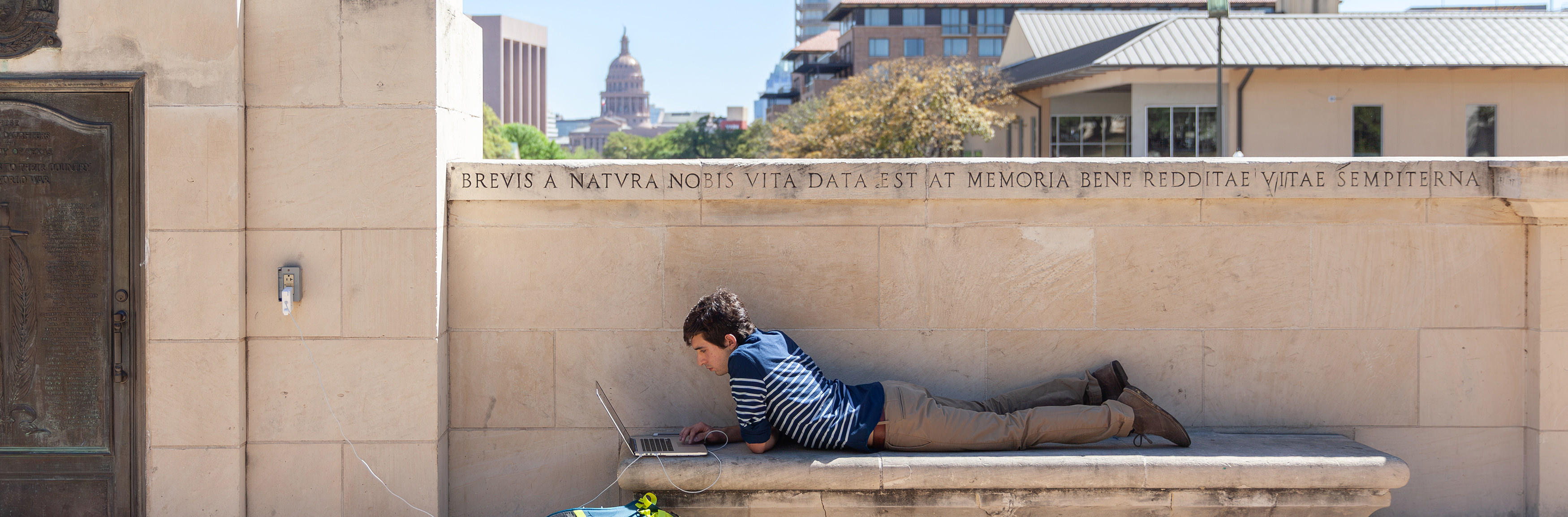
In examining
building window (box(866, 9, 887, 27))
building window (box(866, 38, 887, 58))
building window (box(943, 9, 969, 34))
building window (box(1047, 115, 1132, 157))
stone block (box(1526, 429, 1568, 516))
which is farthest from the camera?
building window (box(943, 9, 969, 34))

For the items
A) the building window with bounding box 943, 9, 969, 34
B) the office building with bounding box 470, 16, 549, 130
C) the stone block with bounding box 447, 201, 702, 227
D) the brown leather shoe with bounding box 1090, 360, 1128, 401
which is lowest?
the brown leather shoe with bounding box 1090, 360, 1128, 401

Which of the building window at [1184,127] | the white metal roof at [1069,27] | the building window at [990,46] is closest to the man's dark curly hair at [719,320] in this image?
the building window at [1184,127]

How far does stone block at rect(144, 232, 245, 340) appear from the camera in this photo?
17.6ft

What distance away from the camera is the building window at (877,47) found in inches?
3285

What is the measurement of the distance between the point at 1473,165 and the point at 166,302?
658 centimetres

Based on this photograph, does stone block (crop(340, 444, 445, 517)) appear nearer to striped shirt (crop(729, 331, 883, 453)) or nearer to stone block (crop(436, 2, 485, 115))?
striped shirt (crop(729, 331, 883, 453))

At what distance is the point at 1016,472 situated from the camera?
514 cm

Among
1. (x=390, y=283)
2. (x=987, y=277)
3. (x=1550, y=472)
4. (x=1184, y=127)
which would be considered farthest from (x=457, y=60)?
(x=1184, y=127)

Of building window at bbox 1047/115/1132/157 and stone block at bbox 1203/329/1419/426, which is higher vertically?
building window at bbox 1047/115/1132/157

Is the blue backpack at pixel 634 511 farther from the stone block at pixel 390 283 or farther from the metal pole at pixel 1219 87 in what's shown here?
the metal pole at pixel 1219 87

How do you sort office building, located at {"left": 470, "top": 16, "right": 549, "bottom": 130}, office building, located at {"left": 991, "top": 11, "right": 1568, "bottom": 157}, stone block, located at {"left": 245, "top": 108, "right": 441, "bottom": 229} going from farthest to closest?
office building, located at {"left": 470, "top": 16, "right": 549, "bottom": 130} → office building, located at {"left": 991, "top": 11, "right": 1568, "bottom": 157} → stone block, located at {"left": 245, "top": 108, "right": 441, "bottom": 229}

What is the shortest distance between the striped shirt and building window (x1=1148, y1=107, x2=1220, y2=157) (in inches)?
1059

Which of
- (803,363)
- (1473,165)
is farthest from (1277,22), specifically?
(803,363)

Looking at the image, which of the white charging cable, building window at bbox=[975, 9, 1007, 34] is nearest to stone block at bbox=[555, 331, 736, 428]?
the white charging cable
